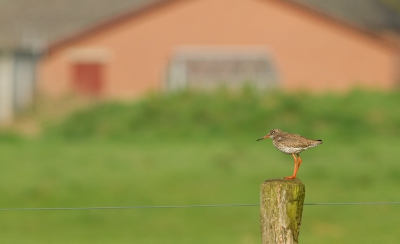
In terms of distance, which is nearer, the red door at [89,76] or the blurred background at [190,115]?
the blurred background at [190,115]

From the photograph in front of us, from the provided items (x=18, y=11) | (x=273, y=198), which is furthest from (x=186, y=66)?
(x=273, y=198)

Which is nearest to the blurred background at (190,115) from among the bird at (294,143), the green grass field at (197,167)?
the green grass field at (197,167)

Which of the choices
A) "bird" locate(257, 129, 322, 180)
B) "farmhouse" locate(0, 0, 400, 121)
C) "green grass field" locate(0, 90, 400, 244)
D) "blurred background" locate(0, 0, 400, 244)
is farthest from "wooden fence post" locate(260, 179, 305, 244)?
"farmhouse" locate(0, 0, 400, 121)

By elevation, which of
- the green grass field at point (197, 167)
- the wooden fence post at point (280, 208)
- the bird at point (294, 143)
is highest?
the bird at point (294, 143)

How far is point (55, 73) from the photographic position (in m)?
41.3

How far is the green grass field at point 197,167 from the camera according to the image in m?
18.2

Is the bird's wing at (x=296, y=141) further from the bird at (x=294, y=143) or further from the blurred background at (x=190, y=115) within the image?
the blurred background at (x=190, y=115)

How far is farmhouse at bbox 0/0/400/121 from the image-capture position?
4116 cm

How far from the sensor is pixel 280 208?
250 inches

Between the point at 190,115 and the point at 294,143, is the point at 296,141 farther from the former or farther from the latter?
the point at 190,115

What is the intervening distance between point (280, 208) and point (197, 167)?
16757 millimetres

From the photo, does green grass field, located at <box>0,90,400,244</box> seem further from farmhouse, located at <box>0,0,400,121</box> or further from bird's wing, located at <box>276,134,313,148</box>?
farmhouse, located at <box>0,0,400,121</box>

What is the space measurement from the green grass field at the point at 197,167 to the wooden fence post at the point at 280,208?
10.6 meters

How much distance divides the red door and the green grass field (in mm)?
10445
